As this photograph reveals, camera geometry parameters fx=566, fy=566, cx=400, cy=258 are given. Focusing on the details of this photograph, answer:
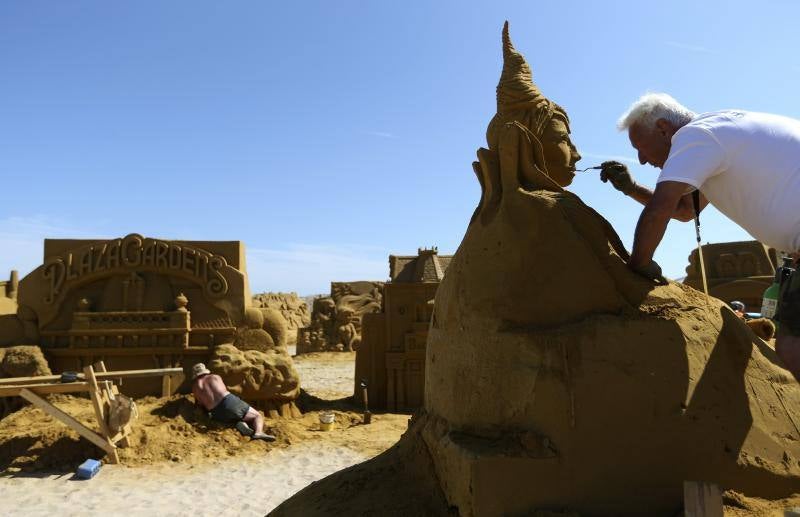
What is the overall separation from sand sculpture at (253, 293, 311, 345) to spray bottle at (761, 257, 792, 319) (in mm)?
24542

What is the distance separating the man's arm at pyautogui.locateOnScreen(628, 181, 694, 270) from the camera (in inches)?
74.0

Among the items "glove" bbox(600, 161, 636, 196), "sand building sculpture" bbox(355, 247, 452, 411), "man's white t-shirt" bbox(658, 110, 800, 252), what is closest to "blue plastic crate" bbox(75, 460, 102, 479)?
"sand building sculpture" bbox(355, 247, 452, 411)

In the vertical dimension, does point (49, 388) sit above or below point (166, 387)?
above

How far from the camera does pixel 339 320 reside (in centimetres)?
2036

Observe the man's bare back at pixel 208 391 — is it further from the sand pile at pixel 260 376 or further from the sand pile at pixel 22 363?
the sand pile at pixel 22 363

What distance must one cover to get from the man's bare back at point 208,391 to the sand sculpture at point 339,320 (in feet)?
39.5

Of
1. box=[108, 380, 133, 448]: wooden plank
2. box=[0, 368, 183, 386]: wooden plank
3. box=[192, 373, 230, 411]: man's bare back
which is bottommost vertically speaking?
box=[108, 380, 133, 448]: wooden plank

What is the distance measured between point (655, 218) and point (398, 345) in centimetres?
878

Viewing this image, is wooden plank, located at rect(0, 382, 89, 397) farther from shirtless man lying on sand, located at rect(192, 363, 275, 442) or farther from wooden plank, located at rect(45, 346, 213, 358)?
→ wooden plank, located at rect(45, 346, 213, 358)

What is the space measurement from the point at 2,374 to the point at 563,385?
9.35 metres

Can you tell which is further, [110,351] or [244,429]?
[110,351]

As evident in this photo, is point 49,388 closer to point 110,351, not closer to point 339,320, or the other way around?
point 110,351

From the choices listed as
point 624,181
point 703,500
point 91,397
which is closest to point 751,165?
point 624,181

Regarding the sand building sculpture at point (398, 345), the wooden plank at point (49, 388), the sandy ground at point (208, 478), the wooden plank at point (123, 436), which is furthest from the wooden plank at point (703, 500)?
the sand building sculpture at point (398, 345)
